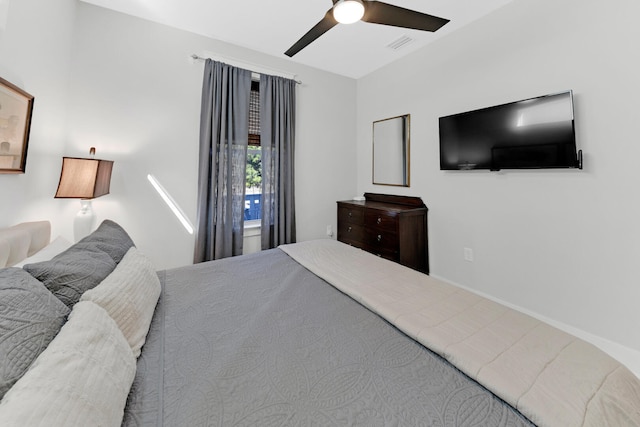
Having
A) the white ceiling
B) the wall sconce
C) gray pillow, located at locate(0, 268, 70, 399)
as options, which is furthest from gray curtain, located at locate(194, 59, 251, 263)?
gray pillow, located at locate(0, 268, 70, 399)

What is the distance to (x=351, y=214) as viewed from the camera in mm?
3426

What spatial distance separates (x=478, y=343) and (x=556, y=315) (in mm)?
1829

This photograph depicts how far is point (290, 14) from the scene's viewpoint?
241 cm

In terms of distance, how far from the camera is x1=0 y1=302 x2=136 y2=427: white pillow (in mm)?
494

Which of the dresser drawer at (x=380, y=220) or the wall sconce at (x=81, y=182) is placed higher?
the wall sconce at (x=81, y=182)

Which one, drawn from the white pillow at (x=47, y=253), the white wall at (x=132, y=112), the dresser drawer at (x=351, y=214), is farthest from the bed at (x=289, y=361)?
the dresser drawer at (x=351, y=214)

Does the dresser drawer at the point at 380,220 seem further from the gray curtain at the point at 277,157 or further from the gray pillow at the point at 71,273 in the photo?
the gray pillow at the point at 71,273

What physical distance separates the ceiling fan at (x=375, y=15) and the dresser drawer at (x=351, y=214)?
6.42ft

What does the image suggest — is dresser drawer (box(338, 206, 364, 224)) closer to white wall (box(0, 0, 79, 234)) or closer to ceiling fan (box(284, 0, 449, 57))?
ceiling fan (box(284, 0, 449, 57))

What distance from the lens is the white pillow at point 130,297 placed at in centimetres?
93

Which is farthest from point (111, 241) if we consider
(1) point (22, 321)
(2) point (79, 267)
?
(1) point (22, 321)

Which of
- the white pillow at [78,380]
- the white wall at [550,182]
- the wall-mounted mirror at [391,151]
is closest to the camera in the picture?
the white pillow at [78,380]

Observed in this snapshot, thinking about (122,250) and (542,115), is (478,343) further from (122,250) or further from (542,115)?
(542,115)

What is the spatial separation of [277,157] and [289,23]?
53.7 inches
